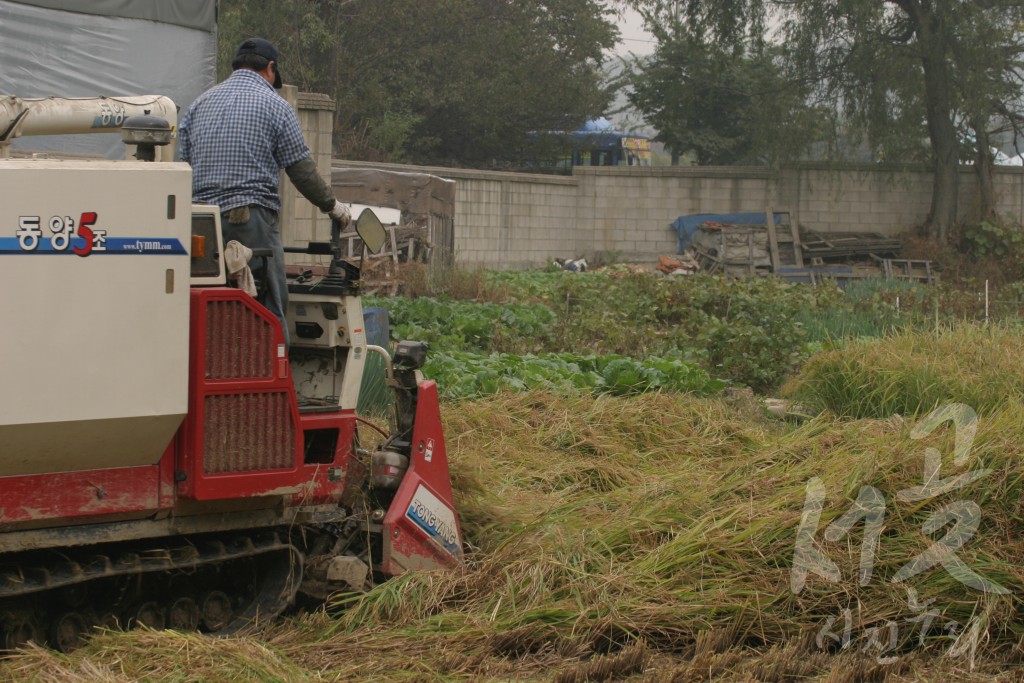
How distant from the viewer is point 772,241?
2722 cm

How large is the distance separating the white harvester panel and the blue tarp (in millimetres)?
24545

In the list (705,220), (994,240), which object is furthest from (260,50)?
(994,240)

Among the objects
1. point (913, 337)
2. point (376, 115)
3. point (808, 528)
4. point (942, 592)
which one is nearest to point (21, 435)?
point (808, 528)

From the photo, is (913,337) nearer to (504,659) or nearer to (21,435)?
(504,659)

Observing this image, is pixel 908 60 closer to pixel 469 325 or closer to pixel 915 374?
pixel 469 325

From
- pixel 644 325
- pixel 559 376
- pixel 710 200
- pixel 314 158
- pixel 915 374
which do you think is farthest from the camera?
pixel 710 200

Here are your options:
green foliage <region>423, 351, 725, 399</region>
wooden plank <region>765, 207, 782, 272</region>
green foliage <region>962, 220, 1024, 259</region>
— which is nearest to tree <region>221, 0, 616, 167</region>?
wooden plank <region>765, 207, 782, 272</region>

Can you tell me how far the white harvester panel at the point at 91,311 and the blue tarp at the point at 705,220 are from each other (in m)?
24.5

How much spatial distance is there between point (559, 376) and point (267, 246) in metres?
4.36

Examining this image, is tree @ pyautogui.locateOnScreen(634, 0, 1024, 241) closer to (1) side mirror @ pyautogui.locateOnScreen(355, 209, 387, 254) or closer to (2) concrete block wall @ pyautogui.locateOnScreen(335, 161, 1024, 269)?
(2) concrete block wall @ pyautogui.locateOnScreen(335, 161, 1024, 269)

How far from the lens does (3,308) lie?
3717 millimetres

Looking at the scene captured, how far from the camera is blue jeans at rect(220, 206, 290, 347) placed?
4625 millimetres

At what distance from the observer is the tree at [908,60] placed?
25.9m

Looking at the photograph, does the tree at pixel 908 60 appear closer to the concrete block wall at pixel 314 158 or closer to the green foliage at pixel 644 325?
the green foliage at pixel 644 325
